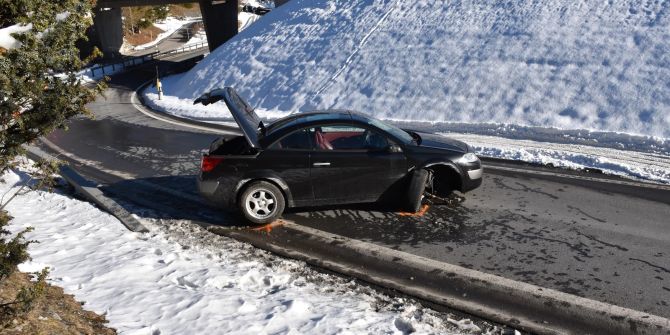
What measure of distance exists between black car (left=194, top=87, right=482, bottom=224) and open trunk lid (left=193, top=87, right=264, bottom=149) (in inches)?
0.6

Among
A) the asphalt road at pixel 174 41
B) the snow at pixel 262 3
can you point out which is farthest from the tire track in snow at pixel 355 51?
the snow at pixel 262 3

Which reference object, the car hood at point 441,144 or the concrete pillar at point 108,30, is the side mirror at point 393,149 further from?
the concrete pillar at point 108,30

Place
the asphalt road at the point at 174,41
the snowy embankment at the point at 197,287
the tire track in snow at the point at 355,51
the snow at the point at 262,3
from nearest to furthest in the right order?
the snowy embankment at the point at 197,287
the tire track in snow at the point at 355,51
the asphalt road at the point at 174,41
the snow at the point at 262,3

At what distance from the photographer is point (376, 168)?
773 centimetres

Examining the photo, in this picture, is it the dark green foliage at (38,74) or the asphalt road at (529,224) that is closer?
the dark green foliage at (38,74)

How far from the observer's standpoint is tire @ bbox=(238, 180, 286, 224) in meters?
7.65

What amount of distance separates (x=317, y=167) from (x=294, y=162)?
34 cm

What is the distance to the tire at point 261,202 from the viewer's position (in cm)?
765

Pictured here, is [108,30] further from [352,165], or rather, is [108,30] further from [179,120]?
[352,165]

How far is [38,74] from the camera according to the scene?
4.34 metres

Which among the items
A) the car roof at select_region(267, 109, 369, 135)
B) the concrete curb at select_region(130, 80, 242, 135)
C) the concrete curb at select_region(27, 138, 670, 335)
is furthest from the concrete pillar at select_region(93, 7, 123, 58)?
the concrete curb at select_region(27, 138, 670, 335)

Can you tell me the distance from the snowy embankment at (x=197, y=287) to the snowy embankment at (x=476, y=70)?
6.92 meters

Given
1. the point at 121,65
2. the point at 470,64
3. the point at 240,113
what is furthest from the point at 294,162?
the point at 121,65

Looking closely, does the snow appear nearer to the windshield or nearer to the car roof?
the car roof
